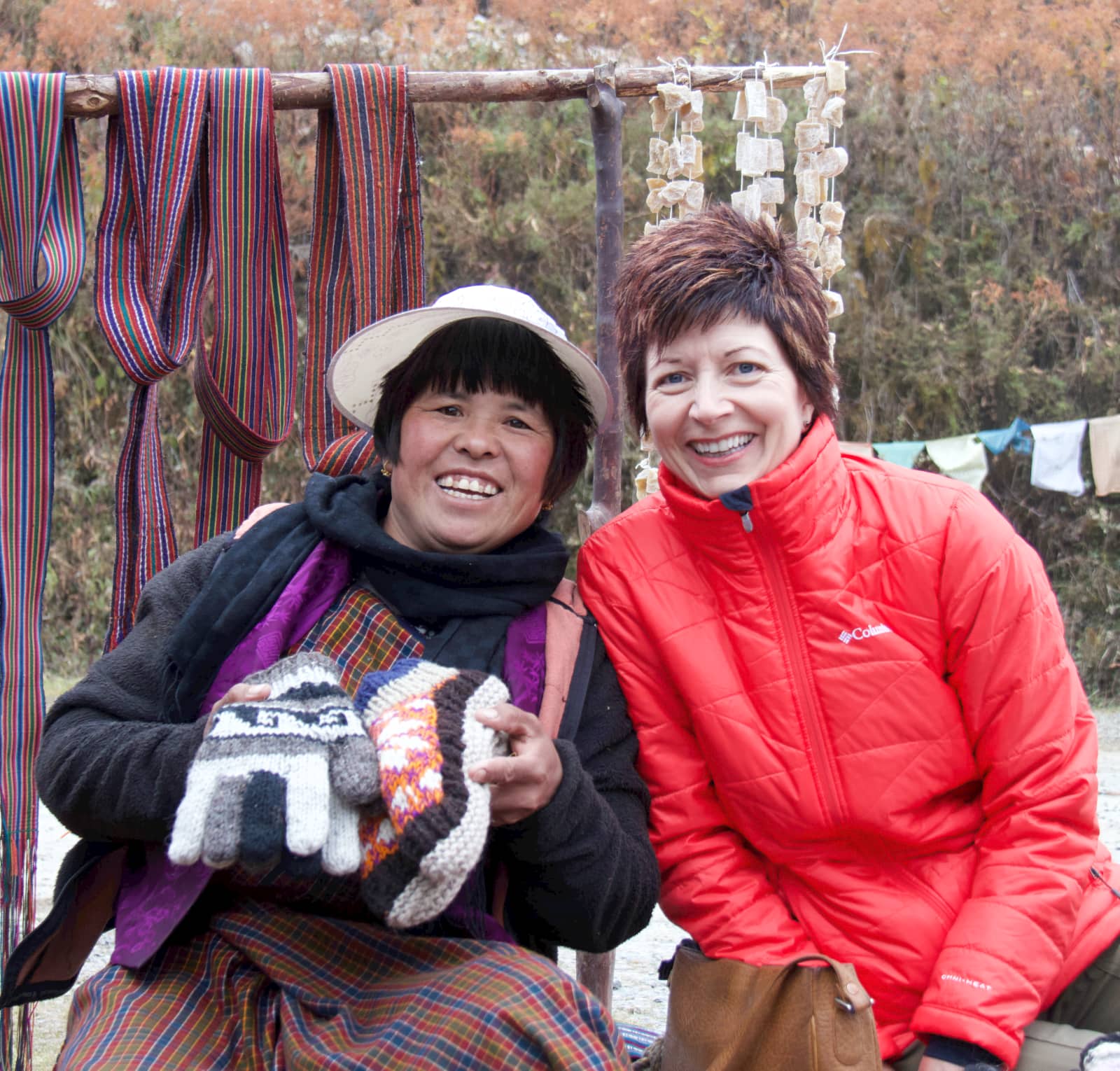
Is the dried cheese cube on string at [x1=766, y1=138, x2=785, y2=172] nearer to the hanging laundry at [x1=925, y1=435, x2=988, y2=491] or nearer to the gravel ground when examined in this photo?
the gravel ground

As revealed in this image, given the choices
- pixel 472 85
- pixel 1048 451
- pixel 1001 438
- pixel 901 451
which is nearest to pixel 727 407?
pixel 472 85

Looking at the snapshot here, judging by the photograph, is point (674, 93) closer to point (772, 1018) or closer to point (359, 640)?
point (359, 640)

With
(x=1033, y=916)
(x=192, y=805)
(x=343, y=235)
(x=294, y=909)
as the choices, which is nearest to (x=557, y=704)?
(x=294, y=909)

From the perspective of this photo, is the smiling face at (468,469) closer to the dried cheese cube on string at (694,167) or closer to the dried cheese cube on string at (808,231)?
the dried cheese cube on string at (694,167)

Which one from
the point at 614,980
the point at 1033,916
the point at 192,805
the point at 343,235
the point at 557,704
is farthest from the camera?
the point at 614,980

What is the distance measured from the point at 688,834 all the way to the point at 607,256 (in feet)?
4.99

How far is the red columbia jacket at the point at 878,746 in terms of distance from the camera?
1.93 meters

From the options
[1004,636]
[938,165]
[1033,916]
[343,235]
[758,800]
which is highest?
[938,165]

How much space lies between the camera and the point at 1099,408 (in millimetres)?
8141

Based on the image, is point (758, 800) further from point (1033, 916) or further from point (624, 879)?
point (1033, 916)

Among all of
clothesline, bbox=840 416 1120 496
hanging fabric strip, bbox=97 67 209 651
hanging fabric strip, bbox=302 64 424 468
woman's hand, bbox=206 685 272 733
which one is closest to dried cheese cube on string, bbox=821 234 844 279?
hanging fabric strip, bbox=302 64 424 468

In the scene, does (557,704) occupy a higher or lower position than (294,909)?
higher

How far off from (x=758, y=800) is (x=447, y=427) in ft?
2.75

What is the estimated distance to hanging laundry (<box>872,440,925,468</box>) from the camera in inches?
267
